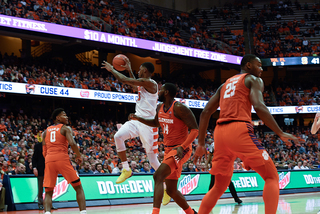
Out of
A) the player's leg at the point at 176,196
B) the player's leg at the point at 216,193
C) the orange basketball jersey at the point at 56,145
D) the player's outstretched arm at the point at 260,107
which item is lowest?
the player's leg at the point at 176,196

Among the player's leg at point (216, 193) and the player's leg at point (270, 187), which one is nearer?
the player's leg at point (270, 187)

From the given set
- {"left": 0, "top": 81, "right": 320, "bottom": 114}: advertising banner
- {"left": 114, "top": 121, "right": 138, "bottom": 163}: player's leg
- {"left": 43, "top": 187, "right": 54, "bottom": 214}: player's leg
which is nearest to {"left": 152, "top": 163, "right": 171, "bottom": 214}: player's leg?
{"left": 114, "top": 121, "right": 138, "bottom": 163}: player's leg

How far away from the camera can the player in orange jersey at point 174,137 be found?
205 inches

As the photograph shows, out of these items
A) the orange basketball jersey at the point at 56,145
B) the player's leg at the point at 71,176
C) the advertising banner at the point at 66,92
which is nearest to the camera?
the player's leg at the point at 71,176

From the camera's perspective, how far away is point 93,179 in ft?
34.3

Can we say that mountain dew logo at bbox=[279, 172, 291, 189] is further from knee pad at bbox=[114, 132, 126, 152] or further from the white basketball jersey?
knee pad at bbox=[114, 132, 126, 152]

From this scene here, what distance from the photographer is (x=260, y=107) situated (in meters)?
3.90

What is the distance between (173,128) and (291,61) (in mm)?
29390

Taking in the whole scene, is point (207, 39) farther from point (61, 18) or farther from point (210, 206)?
point (210, 206)

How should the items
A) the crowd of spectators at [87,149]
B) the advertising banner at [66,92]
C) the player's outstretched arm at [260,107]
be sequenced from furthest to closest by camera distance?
the advertising banner at [66,92]
the crowd of spectators at [87,149]
the player's outstretched arm at [260,107]

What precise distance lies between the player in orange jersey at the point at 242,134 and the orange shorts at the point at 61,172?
3029 millimetres

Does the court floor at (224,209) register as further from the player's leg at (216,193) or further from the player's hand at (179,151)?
the player's leg at (216,193)

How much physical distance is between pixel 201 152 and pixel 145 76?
2.32 m

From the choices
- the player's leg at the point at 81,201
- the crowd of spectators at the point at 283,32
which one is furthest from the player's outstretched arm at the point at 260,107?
the crowd of spectators at the point at 283,32
